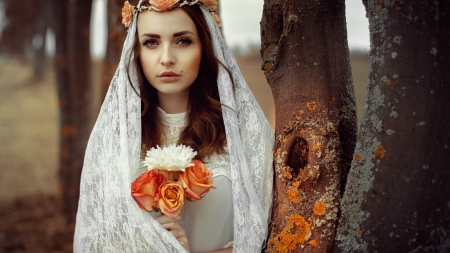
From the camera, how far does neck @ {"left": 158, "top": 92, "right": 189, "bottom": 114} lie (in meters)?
2.43

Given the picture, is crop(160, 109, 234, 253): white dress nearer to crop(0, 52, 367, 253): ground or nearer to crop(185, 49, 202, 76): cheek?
crop(185, 49, 202, 76): cheek

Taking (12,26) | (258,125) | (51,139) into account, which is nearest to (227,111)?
(258,125)

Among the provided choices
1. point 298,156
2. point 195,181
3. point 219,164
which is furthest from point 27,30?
point 298,156

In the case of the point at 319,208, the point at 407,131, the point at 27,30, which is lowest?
the point at 319,208

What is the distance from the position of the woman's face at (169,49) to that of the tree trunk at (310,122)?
44 cm

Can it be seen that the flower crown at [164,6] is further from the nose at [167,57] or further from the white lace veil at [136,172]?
the nose at [167,57]

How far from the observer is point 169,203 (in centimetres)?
191

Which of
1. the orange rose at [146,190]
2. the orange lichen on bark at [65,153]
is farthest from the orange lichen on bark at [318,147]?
the orange lichen on bark at [65,153]

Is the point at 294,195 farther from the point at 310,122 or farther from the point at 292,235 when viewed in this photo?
the point at 310,122

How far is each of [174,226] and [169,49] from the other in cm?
93

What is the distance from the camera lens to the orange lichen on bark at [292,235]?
194 cm

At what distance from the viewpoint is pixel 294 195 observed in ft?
6.50

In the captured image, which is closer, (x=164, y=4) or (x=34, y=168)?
(x=164, y=4)

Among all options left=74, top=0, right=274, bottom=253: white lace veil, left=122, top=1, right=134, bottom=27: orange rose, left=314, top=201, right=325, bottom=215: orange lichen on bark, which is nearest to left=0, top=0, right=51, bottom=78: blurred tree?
left=122, top=1, right=134, bottom=27: orange rose
